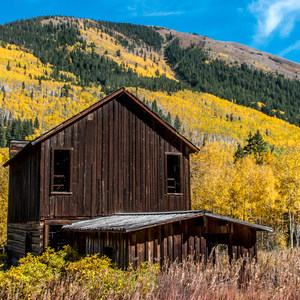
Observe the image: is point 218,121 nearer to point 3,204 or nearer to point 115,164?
point 3,204

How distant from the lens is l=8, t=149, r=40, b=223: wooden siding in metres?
20.1

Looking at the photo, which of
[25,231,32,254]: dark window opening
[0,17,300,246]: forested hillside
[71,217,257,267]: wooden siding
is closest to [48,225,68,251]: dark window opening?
[25,231,32,254]: dark window opening

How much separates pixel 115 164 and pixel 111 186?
3.80ft

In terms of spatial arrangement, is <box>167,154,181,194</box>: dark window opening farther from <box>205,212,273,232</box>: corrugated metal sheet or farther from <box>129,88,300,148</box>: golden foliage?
<box>129,88,300,148</box>: golden foliage

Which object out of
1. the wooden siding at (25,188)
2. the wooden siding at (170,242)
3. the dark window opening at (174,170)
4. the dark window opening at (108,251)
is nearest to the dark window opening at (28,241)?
the wooden siding at (25,188)

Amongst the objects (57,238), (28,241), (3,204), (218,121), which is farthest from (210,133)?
(57,238)

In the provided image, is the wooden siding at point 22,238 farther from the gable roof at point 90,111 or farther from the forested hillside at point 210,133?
the forested hillside at point 210,133

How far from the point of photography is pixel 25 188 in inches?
878

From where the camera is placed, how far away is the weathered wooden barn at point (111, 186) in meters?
17.0

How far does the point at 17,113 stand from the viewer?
134750 millimetres

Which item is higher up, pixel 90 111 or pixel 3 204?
pixel 90 111

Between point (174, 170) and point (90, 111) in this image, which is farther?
point (174, 170)

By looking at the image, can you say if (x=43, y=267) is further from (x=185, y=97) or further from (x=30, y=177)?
(x=185, y=97)

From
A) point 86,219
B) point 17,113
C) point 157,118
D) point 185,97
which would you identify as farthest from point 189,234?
point 185,97
